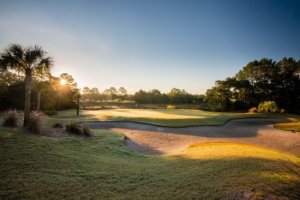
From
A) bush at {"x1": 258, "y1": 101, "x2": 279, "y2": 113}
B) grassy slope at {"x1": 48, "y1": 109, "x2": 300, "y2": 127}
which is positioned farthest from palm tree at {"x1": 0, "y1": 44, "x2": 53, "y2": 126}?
bush at {"x1": 258, "y1": 101, "x2": 279, "y2": 113}

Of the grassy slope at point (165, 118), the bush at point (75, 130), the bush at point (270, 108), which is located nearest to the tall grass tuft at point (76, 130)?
the bush at point (75, 130)

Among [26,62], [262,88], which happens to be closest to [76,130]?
[26,62]

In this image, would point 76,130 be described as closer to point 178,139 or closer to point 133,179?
point 178,139

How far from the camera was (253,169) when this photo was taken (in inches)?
182

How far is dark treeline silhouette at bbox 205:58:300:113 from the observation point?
1668 inches

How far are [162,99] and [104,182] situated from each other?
72542mm

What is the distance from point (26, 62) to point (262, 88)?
50.8 meters

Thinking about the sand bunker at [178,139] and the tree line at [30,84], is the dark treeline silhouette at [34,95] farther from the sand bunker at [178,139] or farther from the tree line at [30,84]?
the sand bunker at [178,139]

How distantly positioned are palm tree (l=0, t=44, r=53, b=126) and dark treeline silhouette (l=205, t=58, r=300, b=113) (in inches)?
1642

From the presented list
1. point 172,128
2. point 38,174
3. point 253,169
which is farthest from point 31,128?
point 172,128

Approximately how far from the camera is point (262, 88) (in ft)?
145

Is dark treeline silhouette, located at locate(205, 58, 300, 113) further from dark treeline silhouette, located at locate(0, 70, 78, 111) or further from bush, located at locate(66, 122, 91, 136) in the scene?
Answer: bush, located at locate(66, 122, 91, 136)

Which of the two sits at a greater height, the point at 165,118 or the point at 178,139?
the point at 165,118

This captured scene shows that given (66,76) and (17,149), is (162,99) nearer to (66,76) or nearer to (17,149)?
(66,76)
